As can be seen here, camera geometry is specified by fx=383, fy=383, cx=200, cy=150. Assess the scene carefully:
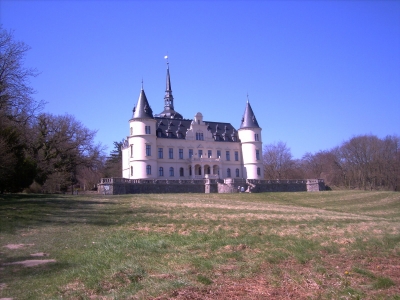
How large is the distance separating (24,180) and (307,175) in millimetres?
68161

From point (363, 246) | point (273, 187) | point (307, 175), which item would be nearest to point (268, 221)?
point (363, 246)

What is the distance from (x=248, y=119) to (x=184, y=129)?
11.7 metres

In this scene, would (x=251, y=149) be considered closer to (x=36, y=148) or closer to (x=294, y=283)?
(x=36, y=148)

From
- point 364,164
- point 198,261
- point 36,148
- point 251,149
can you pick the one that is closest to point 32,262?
point 198,261

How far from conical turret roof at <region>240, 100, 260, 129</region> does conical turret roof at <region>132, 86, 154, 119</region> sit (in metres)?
17.7

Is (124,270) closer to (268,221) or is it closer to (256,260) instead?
(256,260)

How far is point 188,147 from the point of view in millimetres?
64062

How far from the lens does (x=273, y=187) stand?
2275 inches

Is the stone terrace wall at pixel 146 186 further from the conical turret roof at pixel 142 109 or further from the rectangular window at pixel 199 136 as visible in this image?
the rectangular window at pixel 199 136

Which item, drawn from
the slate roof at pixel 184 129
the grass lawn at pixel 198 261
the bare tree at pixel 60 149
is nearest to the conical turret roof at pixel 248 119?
the slate roof at pixel 184 129

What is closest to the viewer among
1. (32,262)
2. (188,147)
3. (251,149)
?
(32,262)

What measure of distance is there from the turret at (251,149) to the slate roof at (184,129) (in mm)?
2278

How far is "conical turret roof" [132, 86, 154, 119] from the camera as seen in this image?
57812mm

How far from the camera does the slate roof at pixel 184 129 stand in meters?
62.8
